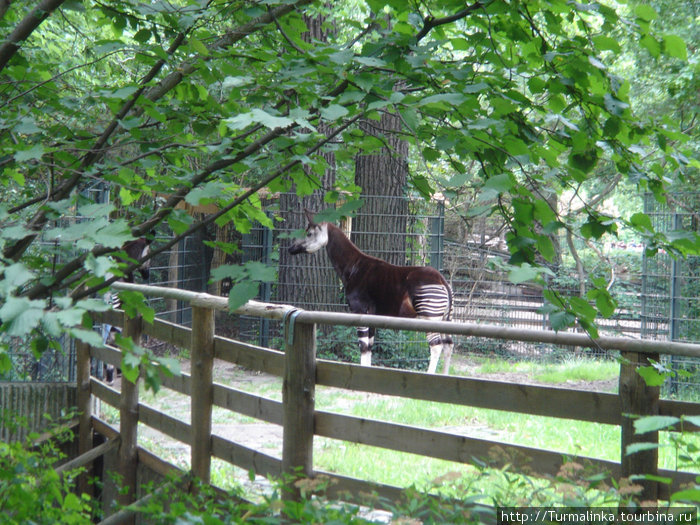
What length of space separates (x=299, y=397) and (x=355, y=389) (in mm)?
286

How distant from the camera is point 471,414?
693cm

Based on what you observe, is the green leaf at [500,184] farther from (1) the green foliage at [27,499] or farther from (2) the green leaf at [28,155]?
(1) the green foliage at [27,499]

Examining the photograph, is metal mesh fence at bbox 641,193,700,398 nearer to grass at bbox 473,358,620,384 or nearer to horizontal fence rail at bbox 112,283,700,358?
grass at bbox 473,358,620,384

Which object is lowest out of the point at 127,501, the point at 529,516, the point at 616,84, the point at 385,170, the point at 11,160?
the point at 127,501

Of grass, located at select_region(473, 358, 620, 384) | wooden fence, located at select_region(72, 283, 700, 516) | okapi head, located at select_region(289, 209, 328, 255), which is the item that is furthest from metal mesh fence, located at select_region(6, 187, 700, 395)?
wooden fence, located at select_region(72, 283, 700, 516)

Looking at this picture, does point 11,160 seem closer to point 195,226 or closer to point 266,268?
point 195,226

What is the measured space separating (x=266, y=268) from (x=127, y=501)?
3.35 metres

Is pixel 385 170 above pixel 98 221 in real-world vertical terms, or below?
above

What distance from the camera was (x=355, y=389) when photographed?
3422 millimetres

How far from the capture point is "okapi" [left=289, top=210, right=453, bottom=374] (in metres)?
8.56

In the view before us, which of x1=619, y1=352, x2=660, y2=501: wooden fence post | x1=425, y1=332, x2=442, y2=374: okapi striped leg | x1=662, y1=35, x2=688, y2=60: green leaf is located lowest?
x1=425, y1=332, x2=442, y2=374: okapi striped leg

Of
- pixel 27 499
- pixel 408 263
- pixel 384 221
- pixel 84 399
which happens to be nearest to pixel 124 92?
pixel 27 499

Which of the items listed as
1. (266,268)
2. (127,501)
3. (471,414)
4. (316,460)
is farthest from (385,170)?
(266,268)

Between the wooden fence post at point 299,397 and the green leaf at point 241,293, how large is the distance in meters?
1.61
